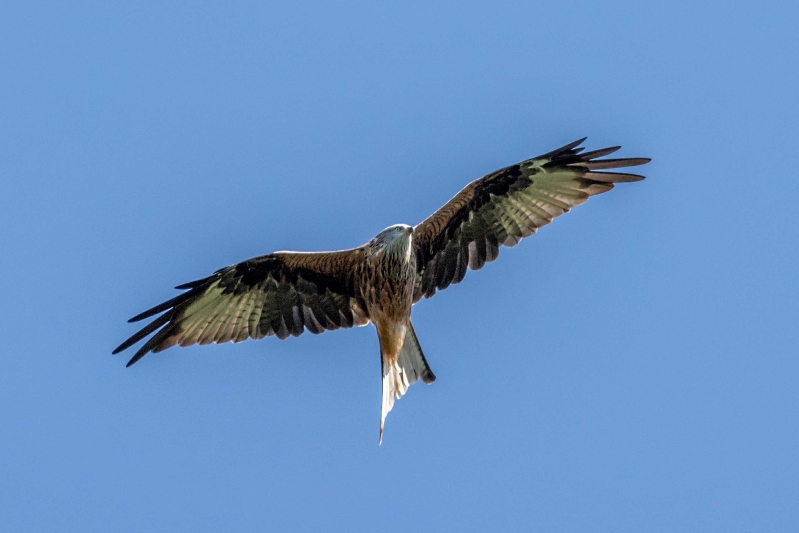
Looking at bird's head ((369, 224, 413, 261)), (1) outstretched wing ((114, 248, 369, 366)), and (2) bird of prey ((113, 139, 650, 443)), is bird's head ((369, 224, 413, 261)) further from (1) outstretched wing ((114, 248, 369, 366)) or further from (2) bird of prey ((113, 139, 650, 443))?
(1) outstretched wing ((114, 248, 369, 366))

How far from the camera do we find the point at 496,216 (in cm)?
1073

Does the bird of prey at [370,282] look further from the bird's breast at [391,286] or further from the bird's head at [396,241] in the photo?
the bird's head at [396,241]

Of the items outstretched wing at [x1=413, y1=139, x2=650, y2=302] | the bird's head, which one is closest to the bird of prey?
outstretched wing at [x1=413, y1=139, x2=650, y2=302]

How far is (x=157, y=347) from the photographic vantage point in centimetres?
1051

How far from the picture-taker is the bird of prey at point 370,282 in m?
10.5

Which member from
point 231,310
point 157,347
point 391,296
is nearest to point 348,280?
point 391,296

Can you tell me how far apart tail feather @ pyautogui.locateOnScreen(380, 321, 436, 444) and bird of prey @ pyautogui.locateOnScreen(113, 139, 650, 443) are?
0.03ft

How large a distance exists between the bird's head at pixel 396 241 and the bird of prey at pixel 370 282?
0.33 m

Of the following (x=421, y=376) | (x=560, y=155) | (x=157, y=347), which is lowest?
(x=421, y=376)

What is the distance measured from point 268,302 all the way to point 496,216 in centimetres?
247

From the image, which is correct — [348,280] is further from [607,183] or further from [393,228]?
[607,183]

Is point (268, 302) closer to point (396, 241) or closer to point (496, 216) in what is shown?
point (396, 241)

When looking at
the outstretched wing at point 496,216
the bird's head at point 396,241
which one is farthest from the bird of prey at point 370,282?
the bird's head at point 396,241

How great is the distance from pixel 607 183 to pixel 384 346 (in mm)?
2734
